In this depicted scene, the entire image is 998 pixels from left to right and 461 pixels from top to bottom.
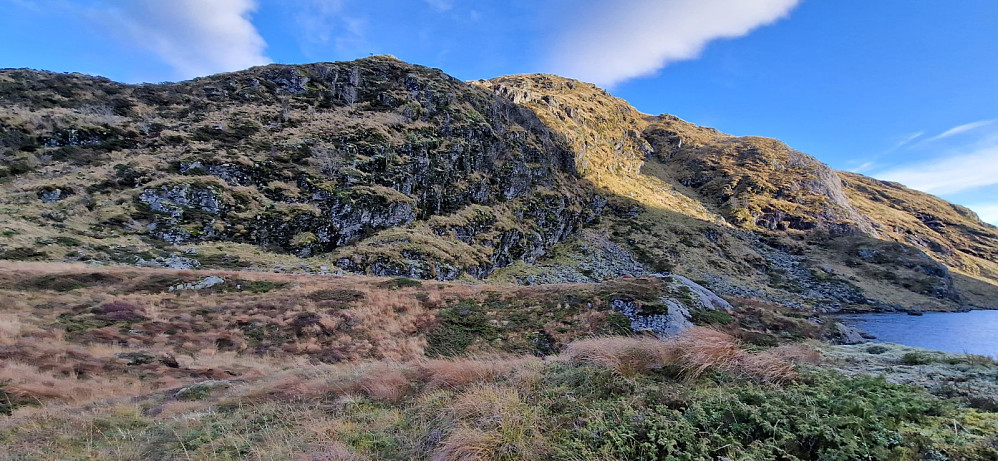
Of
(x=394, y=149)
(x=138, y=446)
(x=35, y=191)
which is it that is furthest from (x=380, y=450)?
(x=394, y=149)

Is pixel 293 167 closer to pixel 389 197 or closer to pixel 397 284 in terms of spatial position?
pixel 389 197

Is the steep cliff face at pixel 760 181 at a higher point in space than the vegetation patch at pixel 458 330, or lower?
higher

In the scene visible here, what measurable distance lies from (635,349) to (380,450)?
3932mm

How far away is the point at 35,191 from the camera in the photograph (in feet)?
93.9

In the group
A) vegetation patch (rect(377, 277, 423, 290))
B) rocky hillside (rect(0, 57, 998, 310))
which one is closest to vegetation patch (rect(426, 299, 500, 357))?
vegetation patch (rect(377, 277, 423, 290))

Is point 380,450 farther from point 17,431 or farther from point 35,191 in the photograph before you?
point 35,191

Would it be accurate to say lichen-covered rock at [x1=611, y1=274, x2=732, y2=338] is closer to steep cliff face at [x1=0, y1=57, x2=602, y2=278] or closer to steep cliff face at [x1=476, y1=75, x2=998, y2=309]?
steep cliff face at [x1=0, y1=57, x2=602, y2=278]

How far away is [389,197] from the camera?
138ft

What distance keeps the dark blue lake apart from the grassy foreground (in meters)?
28.8

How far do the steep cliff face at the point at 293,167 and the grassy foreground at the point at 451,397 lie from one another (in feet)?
62.1

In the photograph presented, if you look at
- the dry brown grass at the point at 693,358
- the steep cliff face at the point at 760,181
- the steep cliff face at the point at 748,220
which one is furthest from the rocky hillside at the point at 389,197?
the dry brown grass at the point at 693,358

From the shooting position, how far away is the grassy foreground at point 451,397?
321cm

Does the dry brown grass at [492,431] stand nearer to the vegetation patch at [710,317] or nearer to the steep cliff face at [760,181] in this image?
the vegetation patch at [710,317]

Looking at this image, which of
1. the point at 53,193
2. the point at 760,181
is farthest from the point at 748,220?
the point at 53,193
